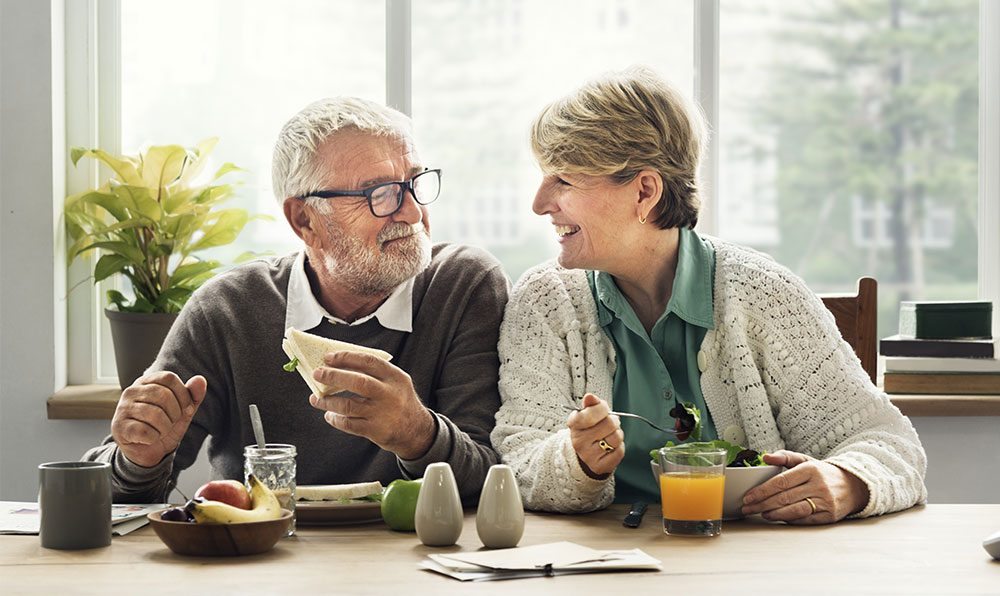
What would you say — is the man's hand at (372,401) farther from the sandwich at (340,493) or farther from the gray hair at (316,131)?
the gray hair at (316,131)

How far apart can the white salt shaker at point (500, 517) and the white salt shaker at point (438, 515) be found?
0.12 ft

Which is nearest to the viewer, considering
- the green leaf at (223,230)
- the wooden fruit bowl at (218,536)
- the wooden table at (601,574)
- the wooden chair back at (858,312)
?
the wooden table at (601,574)

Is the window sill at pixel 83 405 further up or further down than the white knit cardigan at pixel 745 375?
further down

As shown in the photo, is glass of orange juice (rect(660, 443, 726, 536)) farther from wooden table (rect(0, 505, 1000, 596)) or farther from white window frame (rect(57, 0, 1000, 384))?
white window frame (rect(57, 0, 1000, 384))

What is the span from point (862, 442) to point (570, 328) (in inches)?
22.5

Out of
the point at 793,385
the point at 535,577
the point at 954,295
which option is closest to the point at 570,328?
the point at 793,385

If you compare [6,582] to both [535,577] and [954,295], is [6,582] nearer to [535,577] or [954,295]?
[535,577]

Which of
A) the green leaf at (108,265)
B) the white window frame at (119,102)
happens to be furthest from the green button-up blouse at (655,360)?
the green leaf at (108,265)

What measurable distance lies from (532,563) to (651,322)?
0.81 m

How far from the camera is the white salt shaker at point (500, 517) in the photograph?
1437mm

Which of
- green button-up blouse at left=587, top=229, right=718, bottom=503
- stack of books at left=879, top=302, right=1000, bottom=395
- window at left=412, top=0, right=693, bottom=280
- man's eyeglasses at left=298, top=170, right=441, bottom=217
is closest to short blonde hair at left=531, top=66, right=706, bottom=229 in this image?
green button-up blouse at left=587, top=229, right=718, bottom=503

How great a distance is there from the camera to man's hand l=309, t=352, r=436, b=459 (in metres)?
1.58

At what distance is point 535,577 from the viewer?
1.29m

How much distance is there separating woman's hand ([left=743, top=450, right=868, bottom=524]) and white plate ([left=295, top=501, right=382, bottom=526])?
602 mm
